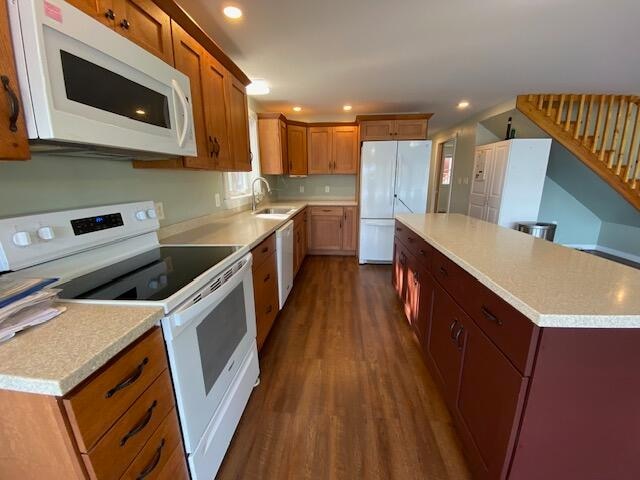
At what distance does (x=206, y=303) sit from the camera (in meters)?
1.00

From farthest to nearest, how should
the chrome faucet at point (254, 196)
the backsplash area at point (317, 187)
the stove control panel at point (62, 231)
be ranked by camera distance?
1. the backsplash area at point (317, 187)
2. the chrome faucet at point (254, 196)
3. the stove control panel at point (62, 231)

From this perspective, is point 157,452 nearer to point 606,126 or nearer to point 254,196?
point 254,196

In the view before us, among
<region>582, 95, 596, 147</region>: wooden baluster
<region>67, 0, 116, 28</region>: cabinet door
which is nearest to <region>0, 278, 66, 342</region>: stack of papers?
<region>67, 0, 116, 28</region>: cabinet door

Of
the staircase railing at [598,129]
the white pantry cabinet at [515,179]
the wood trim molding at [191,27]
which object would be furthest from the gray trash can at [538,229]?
the wood trim molding at [191,27]

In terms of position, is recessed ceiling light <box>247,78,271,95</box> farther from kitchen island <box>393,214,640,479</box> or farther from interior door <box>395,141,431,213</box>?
kitchen island <box>393,214,640,479</box>

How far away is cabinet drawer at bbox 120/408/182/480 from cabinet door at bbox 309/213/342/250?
11.2 feet

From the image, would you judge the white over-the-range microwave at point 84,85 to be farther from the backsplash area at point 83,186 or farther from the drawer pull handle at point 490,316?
the drawer pull handle at point 490,316

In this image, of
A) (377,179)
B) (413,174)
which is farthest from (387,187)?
(413,174)

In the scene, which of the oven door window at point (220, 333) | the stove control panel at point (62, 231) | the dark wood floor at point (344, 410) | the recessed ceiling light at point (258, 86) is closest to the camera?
the stove control panel at point (62, 231)

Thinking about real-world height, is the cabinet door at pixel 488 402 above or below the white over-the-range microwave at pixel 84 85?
below

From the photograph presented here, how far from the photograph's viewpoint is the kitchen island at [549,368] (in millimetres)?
770

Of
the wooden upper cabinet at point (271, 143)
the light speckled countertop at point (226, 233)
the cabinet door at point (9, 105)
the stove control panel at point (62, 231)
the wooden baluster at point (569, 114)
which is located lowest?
the light speckled countertop at point (226, 233)

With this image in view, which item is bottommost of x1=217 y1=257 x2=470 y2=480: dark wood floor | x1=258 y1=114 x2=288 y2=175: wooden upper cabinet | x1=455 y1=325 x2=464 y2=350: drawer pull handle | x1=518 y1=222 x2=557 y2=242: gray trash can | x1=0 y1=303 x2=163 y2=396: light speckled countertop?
x1=217 y1=257 x2=470 y2=480: dark wood floor

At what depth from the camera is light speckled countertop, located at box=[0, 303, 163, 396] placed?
20.1 inches
